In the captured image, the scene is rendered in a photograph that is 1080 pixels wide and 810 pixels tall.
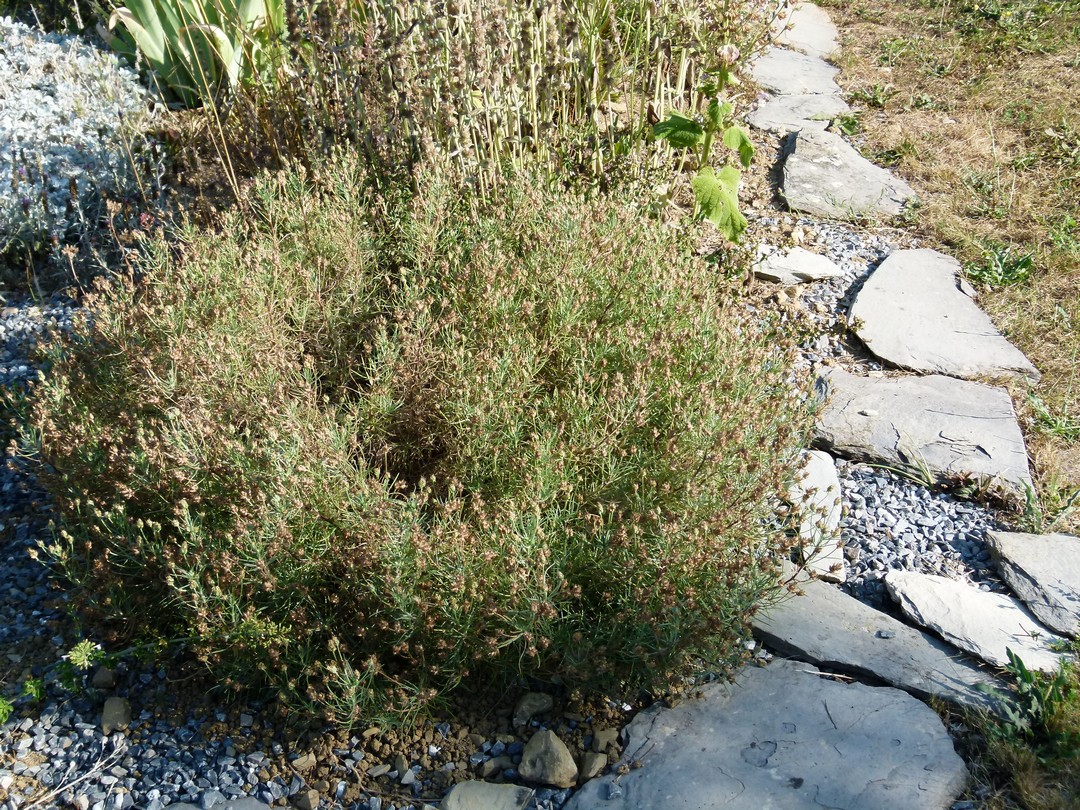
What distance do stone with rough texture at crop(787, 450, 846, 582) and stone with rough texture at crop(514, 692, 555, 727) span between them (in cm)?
95

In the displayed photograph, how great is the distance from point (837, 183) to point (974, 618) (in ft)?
9.99

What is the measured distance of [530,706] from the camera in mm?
2670

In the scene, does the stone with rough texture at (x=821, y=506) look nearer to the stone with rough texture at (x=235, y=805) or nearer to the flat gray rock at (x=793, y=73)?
the stone with rough texture at (x=235, y=805)

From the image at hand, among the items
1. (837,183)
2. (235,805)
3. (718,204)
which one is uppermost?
(718,204)

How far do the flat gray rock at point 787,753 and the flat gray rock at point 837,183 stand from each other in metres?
3.13

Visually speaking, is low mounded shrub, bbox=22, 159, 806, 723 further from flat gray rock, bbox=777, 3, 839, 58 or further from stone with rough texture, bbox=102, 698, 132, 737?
flat gray rock, bbox=777, 3, 839, 58

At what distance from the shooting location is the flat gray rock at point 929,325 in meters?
3.99

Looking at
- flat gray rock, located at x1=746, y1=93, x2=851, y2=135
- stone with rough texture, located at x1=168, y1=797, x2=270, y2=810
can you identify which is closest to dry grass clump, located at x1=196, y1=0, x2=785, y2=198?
flat gray rock, located at x1=746, y1=93, x2=851, y2=135

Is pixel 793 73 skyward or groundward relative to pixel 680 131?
groundward

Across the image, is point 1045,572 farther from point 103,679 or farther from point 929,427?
point 103,679

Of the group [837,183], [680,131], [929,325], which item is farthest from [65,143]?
[929,325]

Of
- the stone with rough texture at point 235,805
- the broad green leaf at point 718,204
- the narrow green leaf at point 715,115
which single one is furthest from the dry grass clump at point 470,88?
the stone with rough texture at point 235,805

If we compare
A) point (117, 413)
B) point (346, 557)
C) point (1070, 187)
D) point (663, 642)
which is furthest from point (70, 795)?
point (1070, 187)

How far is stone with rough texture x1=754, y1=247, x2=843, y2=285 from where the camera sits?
4.51 meters
